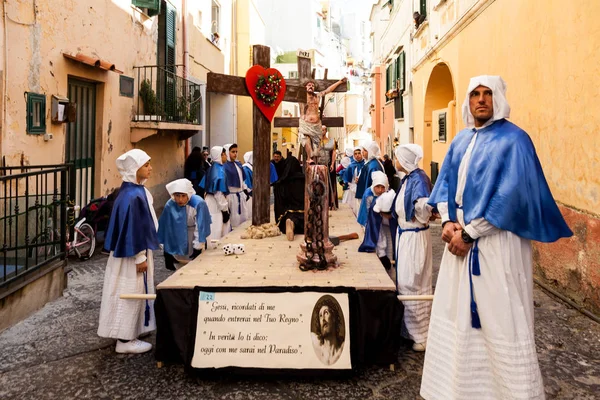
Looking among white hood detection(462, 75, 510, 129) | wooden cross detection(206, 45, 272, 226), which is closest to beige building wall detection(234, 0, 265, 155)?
wooden cross detection(206, 45, 272, 226)

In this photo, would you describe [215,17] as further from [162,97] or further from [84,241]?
[84,241]

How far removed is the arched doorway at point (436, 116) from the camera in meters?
13.2

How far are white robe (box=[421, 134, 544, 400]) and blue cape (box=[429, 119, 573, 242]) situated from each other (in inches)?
3.2

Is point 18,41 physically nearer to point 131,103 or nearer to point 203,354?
point 131,103

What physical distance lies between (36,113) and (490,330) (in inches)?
269

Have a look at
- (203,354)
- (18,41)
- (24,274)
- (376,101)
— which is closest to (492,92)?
(203,354)

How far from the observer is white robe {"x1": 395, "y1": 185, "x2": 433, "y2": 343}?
471 cm

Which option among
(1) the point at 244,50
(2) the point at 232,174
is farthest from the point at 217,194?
(1) the point at 244,50

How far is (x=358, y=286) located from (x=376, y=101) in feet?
79.1

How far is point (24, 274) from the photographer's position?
211 inches

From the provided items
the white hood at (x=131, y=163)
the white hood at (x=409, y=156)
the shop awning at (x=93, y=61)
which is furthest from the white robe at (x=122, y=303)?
the shop awning at (x=93, y=61)

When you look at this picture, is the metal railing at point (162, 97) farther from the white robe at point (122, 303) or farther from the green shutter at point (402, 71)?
the green shutter at point (402, 71)

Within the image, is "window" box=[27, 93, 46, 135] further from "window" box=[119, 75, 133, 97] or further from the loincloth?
the loincloth

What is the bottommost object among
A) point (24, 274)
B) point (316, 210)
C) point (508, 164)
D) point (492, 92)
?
point (24, 274)
